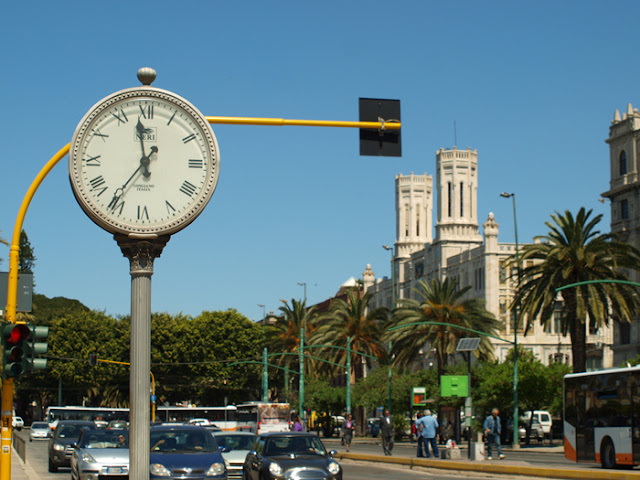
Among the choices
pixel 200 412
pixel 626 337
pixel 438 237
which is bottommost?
pixel 200 412

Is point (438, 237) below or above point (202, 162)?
above

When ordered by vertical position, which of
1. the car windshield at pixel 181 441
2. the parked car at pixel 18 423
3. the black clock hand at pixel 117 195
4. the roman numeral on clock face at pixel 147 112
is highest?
the roman numeral on clock face at pixel 147 112

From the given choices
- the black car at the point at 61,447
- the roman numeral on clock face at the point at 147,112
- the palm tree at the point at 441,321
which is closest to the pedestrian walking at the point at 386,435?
the black car at the point at 61,447

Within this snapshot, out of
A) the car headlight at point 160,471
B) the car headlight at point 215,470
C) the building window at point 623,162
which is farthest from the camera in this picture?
the building window at point 623,162

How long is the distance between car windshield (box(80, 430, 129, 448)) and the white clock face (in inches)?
679

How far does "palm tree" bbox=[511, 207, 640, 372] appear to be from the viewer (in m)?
42.6

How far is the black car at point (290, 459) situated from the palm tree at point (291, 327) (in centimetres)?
5258

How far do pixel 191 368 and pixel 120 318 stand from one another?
9697mm

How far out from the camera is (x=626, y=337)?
6938 cm

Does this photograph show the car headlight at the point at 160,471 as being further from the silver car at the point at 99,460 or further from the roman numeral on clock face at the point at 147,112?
the roman numeral on clock face at the point at 147,112

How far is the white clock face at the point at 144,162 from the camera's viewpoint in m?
6.73

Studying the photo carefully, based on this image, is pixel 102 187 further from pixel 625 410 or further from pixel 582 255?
pixel 582 255

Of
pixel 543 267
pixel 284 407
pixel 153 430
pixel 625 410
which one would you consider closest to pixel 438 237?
pixel 284 407

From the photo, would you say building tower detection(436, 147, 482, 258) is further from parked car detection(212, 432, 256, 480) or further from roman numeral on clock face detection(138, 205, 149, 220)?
roman numeral on clock face detection(138, 205, 149, 220)
